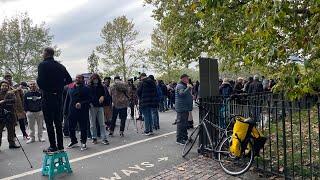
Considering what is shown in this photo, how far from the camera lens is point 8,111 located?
35.5 ft

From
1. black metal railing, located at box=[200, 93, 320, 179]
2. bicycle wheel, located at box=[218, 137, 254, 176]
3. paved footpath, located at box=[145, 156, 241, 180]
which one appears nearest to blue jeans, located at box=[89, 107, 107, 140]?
black metal railing, located at box=[200, 93, 320, 179]

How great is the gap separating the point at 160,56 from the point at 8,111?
115 feet

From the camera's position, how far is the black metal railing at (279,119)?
6.76m

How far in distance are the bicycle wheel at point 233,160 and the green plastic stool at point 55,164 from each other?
2.92m

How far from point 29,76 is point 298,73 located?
1769 inches

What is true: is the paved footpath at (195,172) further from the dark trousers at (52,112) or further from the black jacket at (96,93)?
the black jacket at (96,93)

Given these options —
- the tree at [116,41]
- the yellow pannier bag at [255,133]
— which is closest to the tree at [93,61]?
the tree at [116,41]

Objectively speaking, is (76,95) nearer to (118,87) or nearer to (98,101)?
(98,101)

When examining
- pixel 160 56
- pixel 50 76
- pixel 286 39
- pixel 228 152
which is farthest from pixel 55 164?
pixel 160 56

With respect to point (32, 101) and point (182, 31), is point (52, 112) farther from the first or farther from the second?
point (182, 31)

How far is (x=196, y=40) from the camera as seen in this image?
2139 centimetres

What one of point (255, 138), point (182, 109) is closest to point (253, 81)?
point (182, 109)

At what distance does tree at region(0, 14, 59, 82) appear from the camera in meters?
45.6

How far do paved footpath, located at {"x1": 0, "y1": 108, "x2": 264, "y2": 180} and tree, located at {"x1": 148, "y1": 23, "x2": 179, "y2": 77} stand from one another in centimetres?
3241
